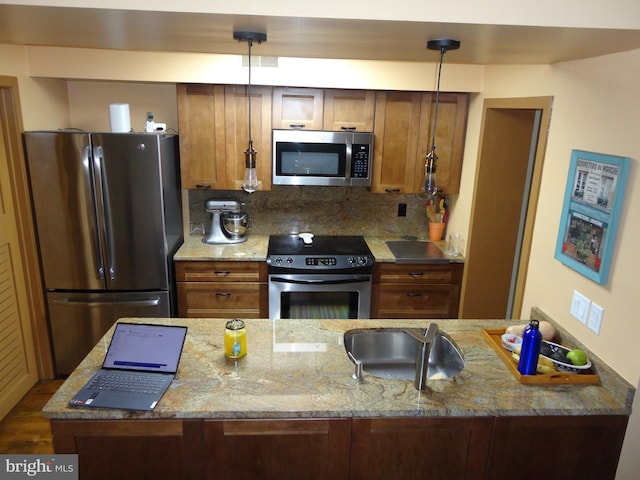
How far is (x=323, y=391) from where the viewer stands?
177cm

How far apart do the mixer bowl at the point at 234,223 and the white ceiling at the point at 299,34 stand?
165 cm

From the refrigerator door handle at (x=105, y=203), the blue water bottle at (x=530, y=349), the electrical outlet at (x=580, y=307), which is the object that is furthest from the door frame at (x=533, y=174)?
the refrigerator door handle at (x=105, y=203)

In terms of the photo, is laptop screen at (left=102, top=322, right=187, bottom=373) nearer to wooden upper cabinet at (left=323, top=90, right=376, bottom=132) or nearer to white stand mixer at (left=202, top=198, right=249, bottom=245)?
white stand mixer at (left=202, top=198, right=249, bottom=245)

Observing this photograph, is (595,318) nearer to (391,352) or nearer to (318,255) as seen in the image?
(391,352)

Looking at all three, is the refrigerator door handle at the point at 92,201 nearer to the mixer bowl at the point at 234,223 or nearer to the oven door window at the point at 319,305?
the mixer bowl at the point at 234,223

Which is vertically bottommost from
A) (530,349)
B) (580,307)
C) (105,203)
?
(530,349)

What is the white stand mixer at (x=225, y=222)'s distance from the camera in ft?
11.8

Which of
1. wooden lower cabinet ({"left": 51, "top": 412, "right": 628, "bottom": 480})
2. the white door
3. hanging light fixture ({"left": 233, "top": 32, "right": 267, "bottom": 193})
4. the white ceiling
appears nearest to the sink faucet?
wooden lower cabinet ({"left": 51, "top": 412, "right": 628, "bottom": 480})

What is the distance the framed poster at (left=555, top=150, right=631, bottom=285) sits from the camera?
1.77 metres

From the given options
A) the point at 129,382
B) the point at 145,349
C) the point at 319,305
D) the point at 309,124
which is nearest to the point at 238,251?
the point at 319,305

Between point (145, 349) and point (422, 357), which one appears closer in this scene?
point (422, 357)

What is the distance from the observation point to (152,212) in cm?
311

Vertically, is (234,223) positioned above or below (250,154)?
below

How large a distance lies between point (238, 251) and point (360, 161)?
1.11 m
